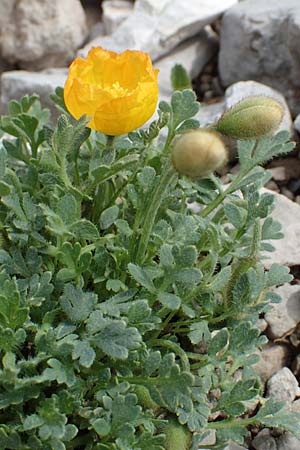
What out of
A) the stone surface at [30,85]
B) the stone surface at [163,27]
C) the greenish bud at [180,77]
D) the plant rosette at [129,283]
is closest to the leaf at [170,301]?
the plant rosette at [129,283]

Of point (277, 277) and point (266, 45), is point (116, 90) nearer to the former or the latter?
point (277, 277)

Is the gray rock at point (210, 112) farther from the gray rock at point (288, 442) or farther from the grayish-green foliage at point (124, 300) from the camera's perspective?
the gray rock at point (288, 442)

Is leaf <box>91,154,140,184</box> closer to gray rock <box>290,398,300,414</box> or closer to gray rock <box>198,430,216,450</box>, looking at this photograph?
gray rock <box>198,430,216,450</box>

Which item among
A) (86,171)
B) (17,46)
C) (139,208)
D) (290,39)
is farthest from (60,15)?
(139,208)

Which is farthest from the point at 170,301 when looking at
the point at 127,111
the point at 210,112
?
the point at 210,112

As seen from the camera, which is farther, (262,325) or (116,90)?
(262,325)

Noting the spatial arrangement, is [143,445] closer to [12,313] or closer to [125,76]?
[12,313]
